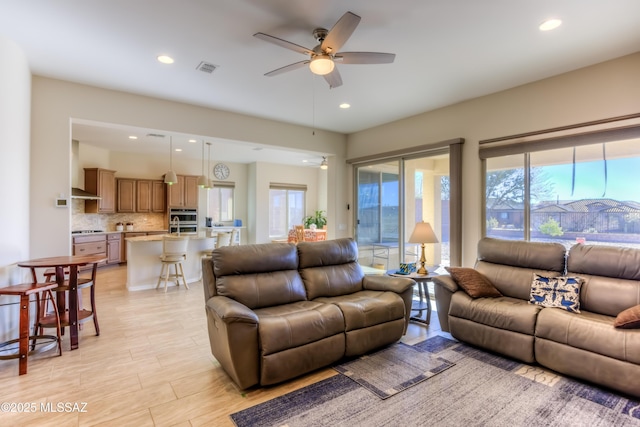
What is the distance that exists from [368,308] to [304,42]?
2.56 meters

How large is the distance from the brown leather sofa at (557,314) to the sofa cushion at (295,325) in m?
1.38

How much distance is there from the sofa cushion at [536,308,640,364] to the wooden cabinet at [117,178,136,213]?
8561mm

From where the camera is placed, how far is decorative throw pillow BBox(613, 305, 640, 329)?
2297 mm

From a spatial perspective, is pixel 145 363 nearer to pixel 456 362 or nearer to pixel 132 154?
pixel 456 362

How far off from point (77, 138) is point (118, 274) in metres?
2.97

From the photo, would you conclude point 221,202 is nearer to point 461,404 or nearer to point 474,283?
point 474,283

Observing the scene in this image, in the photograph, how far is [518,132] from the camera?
3873mm

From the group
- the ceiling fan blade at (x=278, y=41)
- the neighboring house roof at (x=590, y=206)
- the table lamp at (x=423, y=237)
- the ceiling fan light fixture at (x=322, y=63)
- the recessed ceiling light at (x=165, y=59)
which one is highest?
the recessed ceiling light at (x=165, y=59)

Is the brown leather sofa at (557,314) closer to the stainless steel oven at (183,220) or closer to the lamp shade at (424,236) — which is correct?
the lamp shade at (424,236)

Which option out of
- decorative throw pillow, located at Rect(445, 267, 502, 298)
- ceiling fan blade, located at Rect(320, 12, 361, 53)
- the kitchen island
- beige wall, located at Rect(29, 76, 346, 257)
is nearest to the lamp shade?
decorative throw pillow, located at Rect(445, 267, 502, 298)

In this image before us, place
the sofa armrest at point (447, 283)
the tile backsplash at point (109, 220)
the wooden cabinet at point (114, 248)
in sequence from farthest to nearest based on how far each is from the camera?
the wooden cabinet at point (114, 248), the tile backsplash at point (109, 220), the sofa armrest at point (447, 283)

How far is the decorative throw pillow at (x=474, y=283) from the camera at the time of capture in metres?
3.22

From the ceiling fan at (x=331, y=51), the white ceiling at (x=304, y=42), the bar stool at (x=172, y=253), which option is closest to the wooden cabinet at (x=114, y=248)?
the bar stool at (x=172, y=253)

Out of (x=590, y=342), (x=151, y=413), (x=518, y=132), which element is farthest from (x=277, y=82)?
(x=590, y=342)
